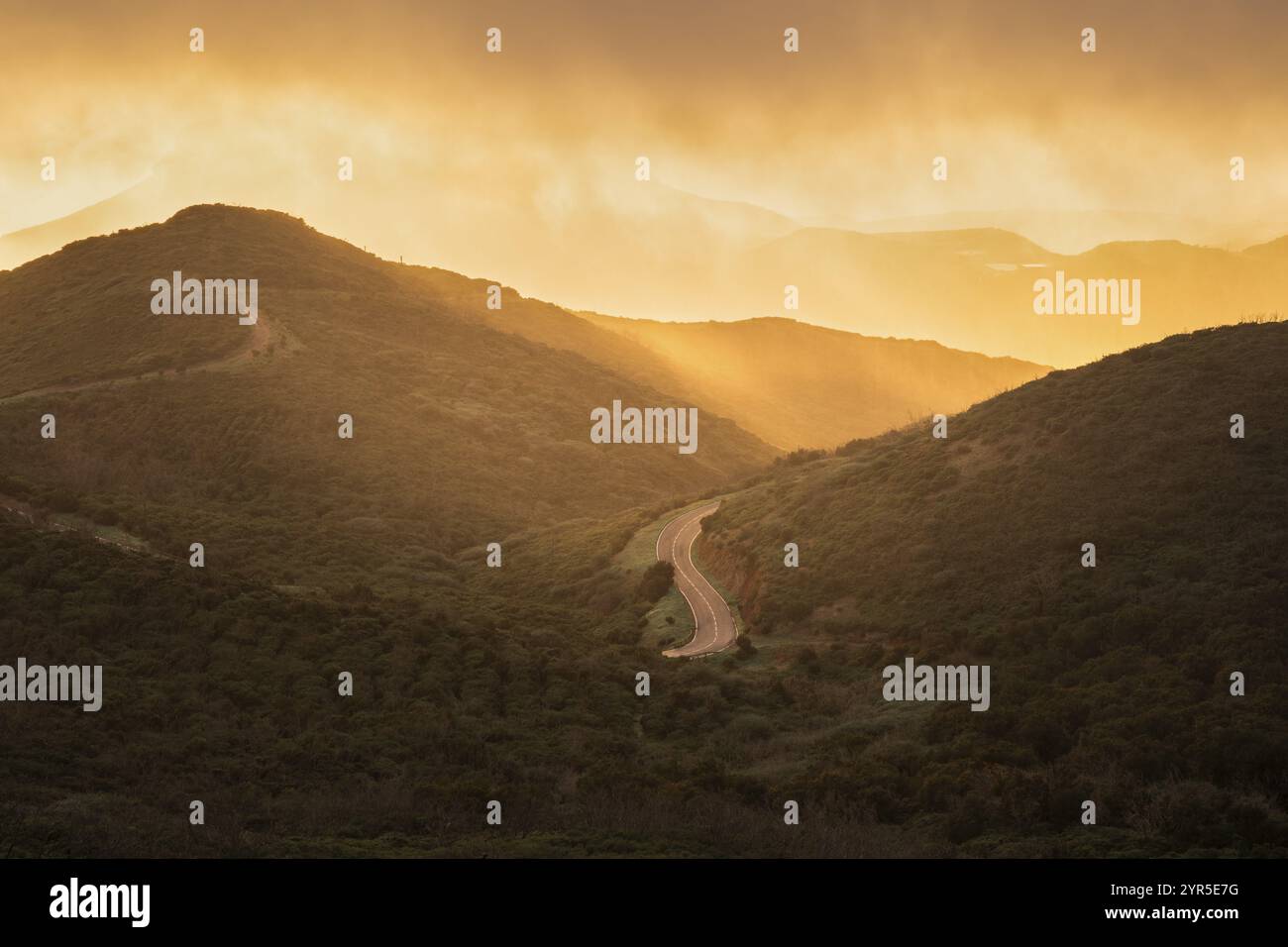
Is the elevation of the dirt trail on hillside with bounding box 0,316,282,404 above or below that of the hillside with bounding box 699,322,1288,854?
above

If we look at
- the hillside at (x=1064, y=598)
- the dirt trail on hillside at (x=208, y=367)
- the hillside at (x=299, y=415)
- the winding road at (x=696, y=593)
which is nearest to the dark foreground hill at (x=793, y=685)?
the hillside at (x=1064, y=598)

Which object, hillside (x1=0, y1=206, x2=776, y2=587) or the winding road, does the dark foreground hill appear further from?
hillside (x1=0, y1=206, x2=776, y2=587)

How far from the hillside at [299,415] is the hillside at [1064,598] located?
26.7 m

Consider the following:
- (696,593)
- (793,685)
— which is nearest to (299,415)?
(696,593)

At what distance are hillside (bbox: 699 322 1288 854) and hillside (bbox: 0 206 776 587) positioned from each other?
2665 cm

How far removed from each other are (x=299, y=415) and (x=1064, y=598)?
69.8 meters

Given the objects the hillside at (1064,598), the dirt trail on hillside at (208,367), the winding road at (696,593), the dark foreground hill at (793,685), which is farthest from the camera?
the dirt trail on hillside at (208,367)

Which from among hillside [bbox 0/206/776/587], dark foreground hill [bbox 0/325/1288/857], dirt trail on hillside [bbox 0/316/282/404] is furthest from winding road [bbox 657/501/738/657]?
dirt trail on hillside [bbox 0/316/282/404]

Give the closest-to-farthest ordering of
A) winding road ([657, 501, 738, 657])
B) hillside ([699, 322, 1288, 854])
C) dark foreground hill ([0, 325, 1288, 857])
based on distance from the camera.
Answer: dark foreground hill ([0, 325, 1288, 857]) < hillside ([699, 322, 1288, 854]) < winding road ([657, 501, 738, 657])

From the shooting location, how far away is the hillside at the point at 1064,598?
2856 cm

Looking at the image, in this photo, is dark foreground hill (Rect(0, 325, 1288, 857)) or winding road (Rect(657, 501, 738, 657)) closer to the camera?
dark foreground hill (Rect(0, 325, 1288, 857))

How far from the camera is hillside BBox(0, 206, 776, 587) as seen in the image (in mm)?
71562

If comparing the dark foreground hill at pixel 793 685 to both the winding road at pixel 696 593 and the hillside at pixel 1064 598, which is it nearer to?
the hillside at pixel 1064 598
